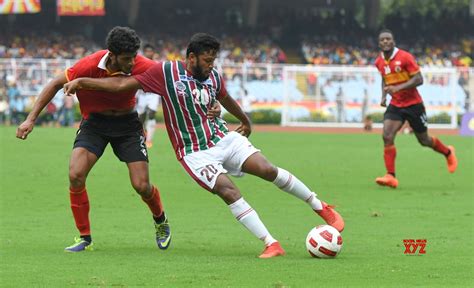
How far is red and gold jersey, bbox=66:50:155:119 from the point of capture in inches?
375

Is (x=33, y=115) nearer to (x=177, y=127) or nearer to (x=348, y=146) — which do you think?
(x=177, y=127)

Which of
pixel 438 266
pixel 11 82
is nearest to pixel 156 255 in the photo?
pixel 438 266

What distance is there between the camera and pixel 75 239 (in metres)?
9.86

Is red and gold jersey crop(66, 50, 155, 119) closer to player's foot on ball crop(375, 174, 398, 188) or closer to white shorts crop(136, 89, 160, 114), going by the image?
player's foot on ball crop(375, 174, 398, 188)

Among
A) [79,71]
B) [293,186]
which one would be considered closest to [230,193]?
[293,186]

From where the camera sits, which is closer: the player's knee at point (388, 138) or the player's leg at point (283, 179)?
the player's leg at point (283, 179)

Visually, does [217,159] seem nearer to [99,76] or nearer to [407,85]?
[99,76]

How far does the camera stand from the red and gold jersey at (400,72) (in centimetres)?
1662

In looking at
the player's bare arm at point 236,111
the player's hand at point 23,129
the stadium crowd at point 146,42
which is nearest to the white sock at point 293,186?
the player's bare arm at point 236,111

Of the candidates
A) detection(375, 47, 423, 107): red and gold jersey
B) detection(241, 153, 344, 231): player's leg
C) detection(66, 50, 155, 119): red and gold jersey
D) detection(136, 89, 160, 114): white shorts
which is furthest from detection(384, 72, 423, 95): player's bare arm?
detection(136, 89, 160, 114): white shorts

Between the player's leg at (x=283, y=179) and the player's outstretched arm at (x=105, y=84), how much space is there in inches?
45.4

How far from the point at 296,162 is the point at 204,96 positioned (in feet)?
41.3

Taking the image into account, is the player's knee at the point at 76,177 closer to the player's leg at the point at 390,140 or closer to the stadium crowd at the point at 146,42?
the player's leg at the point at 390,140

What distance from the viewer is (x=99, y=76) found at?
9.62 metres
